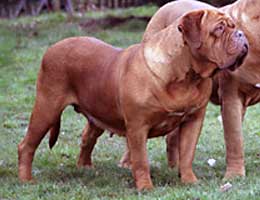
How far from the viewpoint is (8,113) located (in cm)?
1099

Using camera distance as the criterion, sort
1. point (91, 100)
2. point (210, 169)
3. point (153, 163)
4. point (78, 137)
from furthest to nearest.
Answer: point (78, 137), point (153, 163), point (210, 169), point (91, 100)

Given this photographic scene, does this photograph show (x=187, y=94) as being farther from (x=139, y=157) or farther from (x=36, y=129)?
(x=36, y=129)

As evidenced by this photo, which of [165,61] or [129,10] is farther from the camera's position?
[129,10]

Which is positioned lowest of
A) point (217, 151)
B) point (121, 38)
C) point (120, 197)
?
point (121, 38)

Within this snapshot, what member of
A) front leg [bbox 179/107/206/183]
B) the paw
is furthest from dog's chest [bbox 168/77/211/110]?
the paw

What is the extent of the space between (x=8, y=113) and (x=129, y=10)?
10.9 meters

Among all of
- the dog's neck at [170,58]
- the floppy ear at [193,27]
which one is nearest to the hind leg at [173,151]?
the dog's neck at [170,58]

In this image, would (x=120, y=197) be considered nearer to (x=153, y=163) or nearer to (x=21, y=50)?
(x=153, y=163)

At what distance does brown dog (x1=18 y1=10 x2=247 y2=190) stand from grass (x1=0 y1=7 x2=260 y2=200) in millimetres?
306

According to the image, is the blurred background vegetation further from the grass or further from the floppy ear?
the floppy ear

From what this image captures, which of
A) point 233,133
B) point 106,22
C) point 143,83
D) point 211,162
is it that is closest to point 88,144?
point 211,162

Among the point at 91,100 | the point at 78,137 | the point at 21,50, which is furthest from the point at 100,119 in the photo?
the point at 21,50

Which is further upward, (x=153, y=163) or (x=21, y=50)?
(x=153, y=163)

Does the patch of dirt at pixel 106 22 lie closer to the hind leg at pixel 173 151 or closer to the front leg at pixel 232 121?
the hind leg at pixel 173 151
